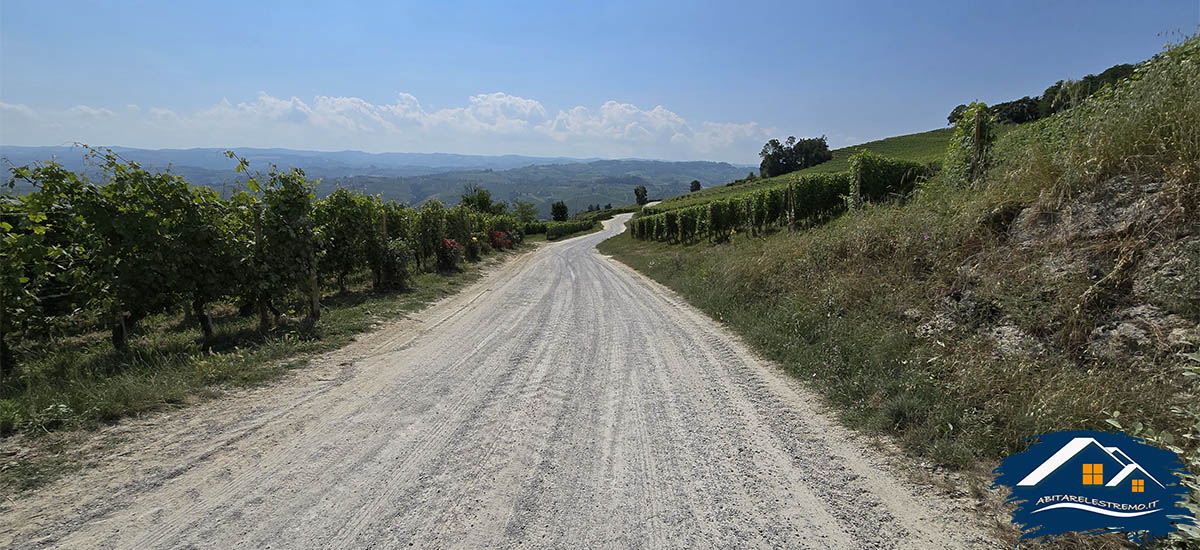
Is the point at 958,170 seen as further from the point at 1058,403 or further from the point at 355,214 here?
the point at 355,214

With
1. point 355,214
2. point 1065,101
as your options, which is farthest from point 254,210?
point 1065,101

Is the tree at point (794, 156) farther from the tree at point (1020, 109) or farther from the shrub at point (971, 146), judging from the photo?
the shrub at point (971, 146)

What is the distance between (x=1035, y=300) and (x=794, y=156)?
84.6m

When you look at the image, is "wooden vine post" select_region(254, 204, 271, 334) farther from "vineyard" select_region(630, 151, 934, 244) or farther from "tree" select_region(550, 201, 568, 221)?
"tree" select_region(550, 201, 568, 221)

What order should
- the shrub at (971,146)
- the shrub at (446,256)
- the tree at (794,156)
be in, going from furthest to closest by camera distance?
the tree at (794,156), the shrub at (446,256), the shrub at (971,146)

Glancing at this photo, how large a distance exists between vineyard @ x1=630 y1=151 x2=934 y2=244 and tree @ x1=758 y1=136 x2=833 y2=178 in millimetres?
57875

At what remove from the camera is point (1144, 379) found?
3457 millimetres

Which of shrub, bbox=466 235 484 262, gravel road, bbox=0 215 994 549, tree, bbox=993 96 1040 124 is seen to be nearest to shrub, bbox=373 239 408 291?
gravel road, bbox=0 215 994 549

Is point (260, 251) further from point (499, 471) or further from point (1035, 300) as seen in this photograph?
point (1035, 300)

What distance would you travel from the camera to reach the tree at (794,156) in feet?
257

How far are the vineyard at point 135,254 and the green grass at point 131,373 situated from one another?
0.46 ft

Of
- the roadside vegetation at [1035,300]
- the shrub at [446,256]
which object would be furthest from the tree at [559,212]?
the roadside vegetation at [1035,300]

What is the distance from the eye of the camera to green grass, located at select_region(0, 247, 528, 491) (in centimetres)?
380

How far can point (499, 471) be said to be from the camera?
11.4 feet
